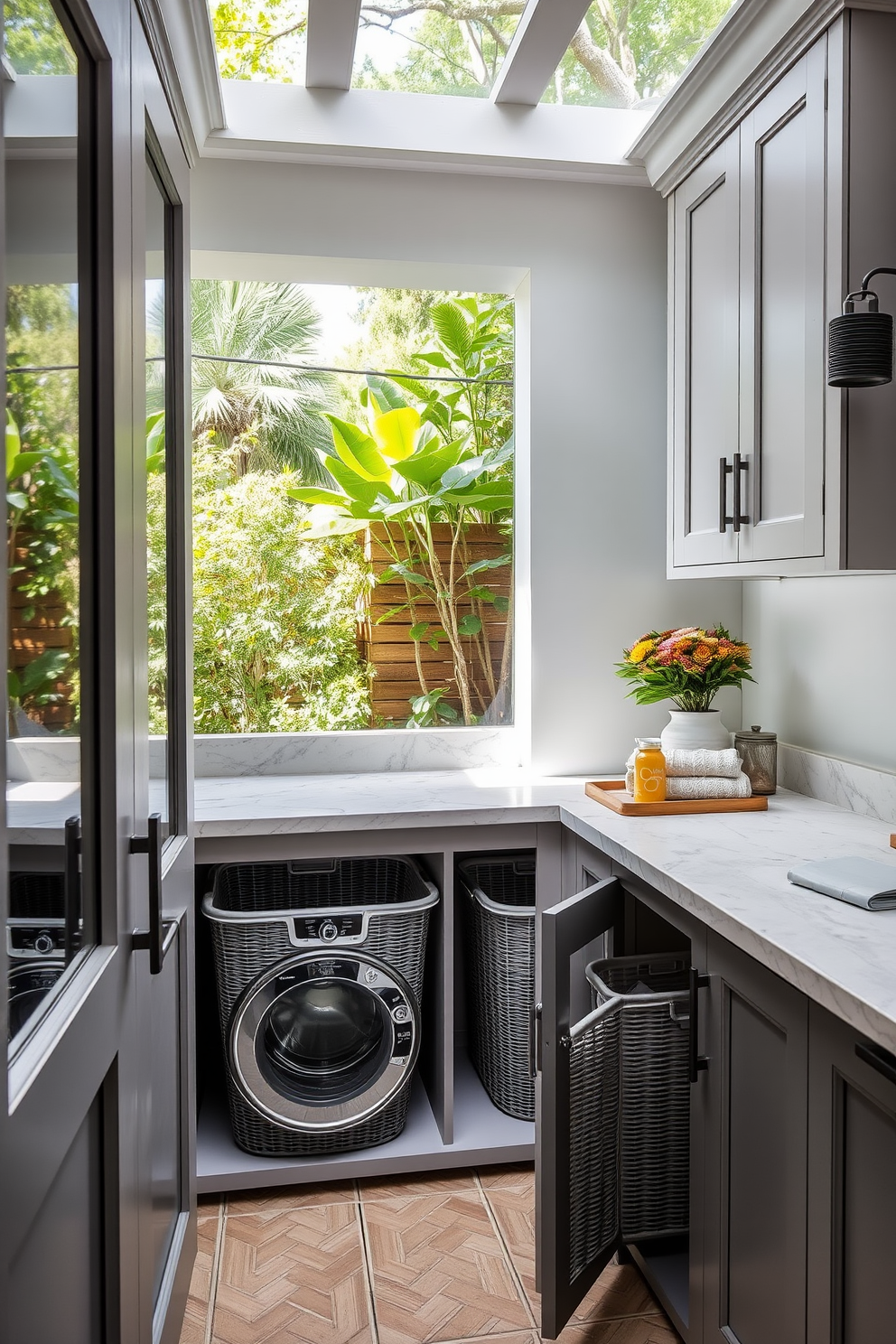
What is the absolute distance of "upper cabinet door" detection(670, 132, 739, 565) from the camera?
228cm

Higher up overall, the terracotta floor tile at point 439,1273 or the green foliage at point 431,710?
the green foliage at point 431,710

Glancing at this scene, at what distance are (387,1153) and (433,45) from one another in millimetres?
2692

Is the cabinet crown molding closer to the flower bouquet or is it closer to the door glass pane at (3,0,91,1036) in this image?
the flower bouquet

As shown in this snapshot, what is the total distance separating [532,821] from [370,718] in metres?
2.06

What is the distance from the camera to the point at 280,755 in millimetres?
2920

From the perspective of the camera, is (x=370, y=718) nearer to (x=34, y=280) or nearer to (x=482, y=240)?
(x=482, y=240)

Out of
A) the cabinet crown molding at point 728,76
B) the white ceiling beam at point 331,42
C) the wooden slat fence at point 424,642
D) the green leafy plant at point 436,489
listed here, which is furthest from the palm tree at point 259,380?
the cabinet crown molding at point 728,76

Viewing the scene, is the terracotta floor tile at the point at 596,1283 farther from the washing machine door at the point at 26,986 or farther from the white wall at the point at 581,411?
the washing machine door at the point at 26,986

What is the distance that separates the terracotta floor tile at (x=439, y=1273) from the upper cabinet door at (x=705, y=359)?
163cm

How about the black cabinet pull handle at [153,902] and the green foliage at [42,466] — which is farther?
the black cabinet pull handle at [153,902]

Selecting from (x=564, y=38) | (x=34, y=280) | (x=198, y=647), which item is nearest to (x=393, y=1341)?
(x=34, y=280)

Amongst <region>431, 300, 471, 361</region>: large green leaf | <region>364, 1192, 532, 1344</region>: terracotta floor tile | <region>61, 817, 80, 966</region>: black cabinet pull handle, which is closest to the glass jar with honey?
<region>364, 1192, 532, 1344</region>: terracotta floor tile

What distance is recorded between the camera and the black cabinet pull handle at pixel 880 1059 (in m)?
1.16

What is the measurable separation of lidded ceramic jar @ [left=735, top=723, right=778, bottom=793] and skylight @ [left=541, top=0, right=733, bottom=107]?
5.35ft
